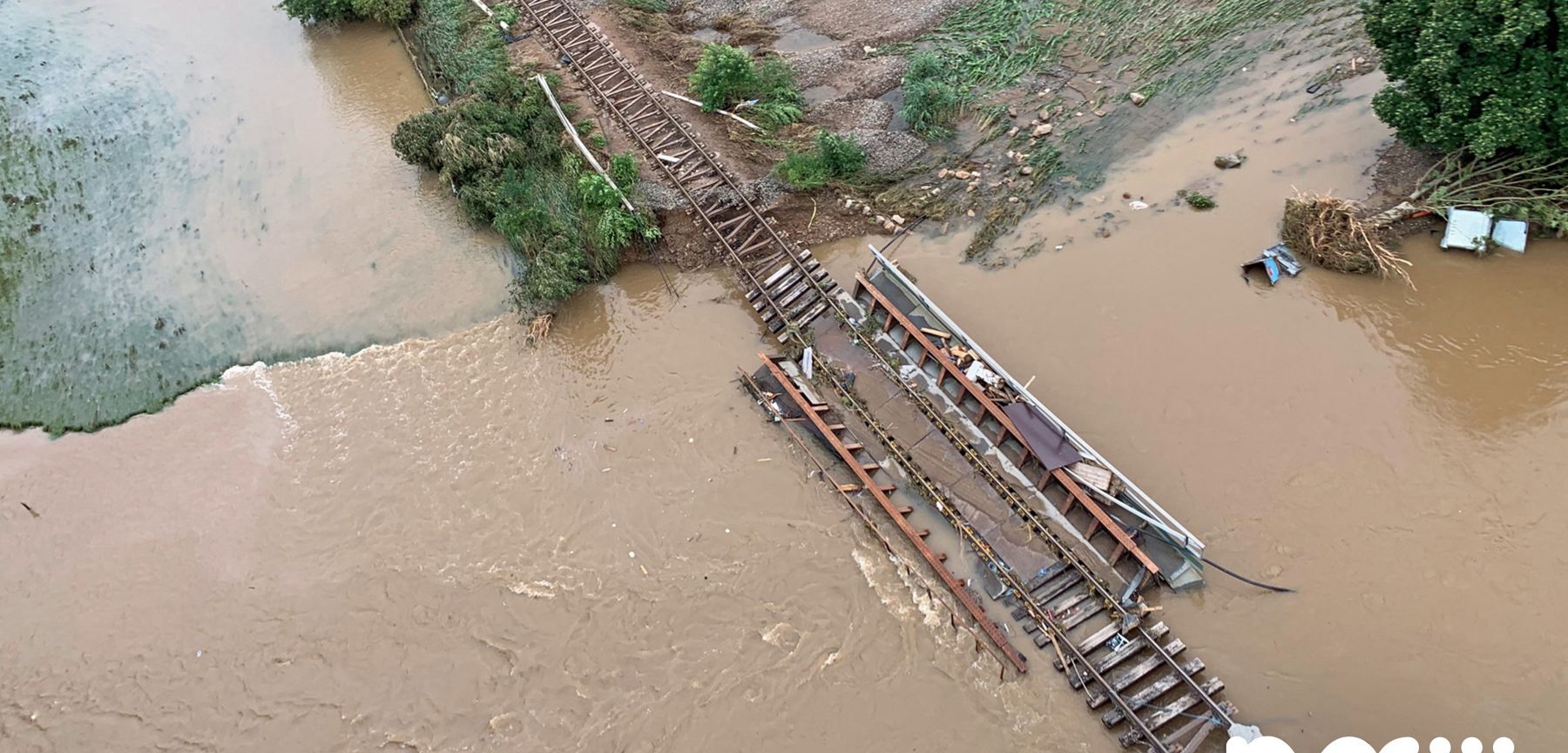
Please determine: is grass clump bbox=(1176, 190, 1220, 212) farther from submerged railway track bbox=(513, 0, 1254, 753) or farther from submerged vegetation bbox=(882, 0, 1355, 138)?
submerged railway track bbox=(513, 0, 1254, 753)

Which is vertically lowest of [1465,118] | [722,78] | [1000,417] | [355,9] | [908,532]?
[908,532]

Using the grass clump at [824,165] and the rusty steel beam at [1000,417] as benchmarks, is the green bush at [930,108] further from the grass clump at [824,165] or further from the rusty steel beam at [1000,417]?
the rusty steel beam at [1000,417]

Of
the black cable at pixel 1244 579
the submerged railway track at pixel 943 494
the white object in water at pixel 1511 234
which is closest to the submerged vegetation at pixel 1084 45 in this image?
→ the submerged railway track at pixel 943 494

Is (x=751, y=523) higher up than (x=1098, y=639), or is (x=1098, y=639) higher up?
(x=1098, y=639)

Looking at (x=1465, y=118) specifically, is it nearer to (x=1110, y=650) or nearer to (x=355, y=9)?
(x=1110, y=650)

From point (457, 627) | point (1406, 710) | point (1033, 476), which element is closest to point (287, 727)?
point (457, 627)

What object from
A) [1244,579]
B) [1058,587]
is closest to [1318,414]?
[1244,579]

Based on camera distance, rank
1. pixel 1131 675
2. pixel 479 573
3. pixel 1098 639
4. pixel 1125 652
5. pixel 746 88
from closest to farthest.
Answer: pixel 1131 675 → pixel 1125 652 → pixel 1098 639 → pixel 479 573 → pixel 746 88
